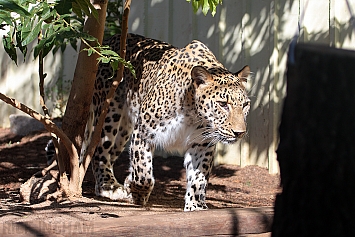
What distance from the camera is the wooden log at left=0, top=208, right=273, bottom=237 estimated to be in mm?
3330

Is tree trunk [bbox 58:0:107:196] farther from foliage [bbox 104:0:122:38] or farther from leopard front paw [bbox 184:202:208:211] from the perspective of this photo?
foliage [bbox 104:0:122:38]

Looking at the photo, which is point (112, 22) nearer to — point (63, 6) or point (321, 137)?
point (63, 6)

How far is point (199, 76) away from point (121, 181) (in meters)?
2.52

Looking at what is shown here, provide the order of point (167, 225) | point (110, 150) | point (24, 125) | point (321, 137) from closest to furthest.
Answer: point (321, 137) → point (167, 225) → point (110, 150) → point (24, 125)

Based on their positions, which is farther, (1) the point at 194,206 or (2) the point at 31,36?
(1) the point at 194,206

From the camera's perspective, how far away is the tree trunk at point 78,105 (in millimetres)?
5773

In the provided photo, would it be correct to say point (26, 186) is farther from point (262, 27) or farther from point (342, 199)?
point (342, 199)

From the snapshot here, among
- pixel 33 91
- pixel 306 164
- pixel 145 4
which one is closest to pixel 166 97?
pixel 145 4

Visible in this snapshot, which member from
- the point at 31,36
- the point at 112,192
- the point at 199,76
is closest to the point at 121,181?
the point at 112,192

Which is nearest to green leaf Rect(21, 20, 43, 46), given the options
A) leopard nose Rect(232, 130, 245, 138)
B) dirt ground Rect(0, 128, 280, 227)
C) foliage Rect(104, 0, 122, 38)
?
dirt ground Rect(0, 128, 280, 227)

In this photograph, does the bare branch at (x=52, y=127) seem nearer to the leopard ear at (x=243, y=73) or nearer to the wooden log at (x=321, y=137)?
the leopard ear at (x=243, y=73)

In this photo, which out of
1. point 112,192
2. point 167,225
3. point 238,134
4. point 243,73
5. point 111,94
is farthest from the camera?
point 112,192

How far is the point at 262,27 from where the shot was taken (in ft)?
26.1

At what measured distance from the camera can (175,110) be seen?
5867 mm
